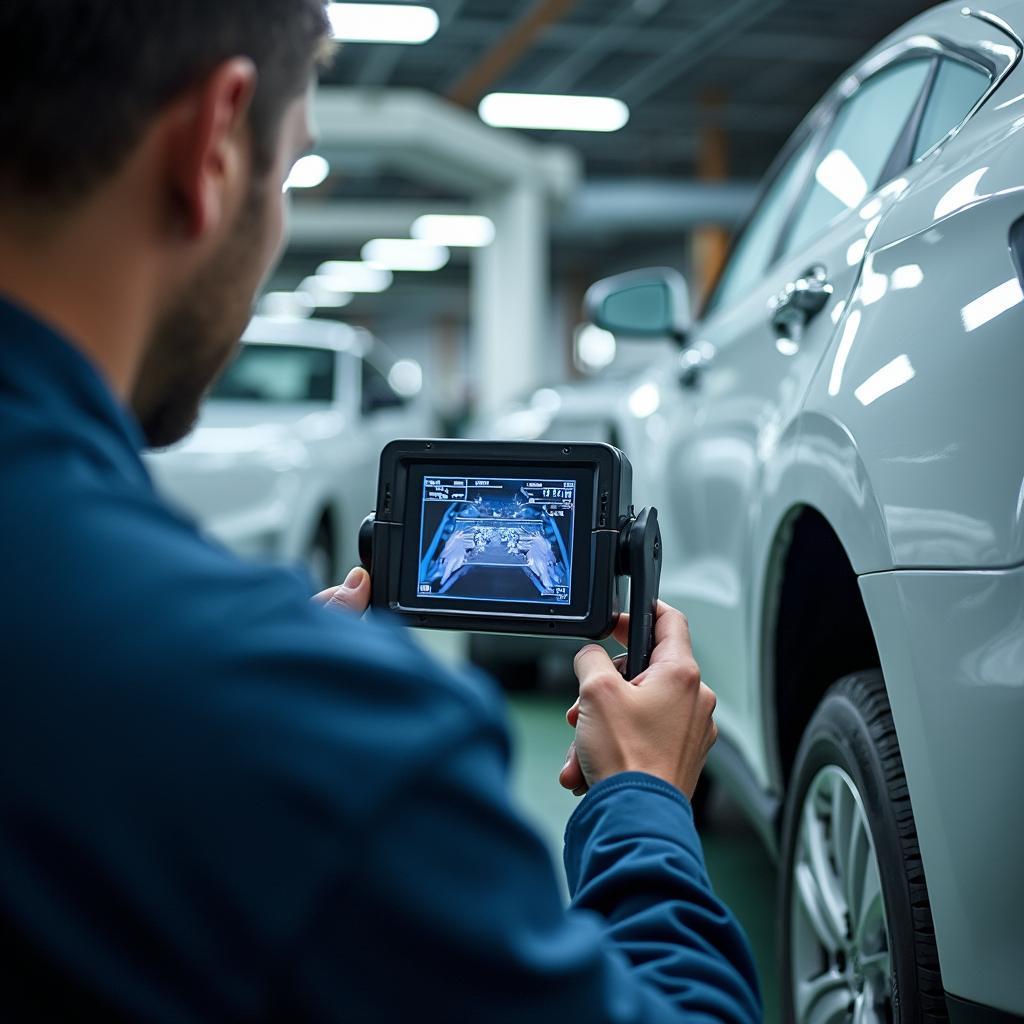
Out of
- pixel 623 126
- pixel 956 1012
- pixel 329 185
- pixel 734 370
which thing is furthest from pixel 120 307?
pixel 329 185

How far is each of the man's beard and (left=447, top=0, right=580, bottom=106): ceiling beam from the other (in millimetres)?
9552

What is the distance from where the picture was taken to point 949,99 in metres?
1.68

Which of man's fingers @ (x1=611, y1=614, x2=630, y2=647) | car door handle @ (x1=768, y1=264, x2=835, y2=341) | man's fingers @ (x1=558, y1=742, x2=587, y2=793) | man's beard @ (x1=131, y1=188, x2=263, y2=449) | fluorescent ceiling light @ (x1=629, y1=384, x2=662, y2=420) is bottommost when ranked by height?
man's fingers @ (x1=558, y1=742, x2=587, y2=793)

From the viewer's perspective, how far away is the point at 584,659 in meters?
0.98

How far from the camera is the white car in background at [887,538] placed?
1137 millimetres

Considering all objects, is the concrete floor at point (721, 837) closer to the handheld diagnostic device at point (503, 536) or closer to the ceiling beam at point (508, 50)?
the handheld diagnostic device at point (503, 536)

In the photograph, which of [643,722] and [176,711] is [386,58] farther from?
[176,711]

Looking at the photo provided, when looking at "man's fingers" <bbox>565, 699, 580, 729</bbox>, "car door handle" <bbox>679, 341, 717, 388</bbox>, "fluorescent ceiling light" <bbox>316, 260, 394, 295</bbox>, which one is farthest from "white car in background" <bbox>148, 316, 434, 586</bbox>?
"fluorescent ceiling light" <bbox>316, 260, 394, 295</bbox>

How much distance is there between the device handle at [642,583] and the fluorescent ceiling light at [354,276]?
2168 centimetres

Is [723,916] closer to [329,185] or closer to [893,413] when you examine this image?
[893,413]

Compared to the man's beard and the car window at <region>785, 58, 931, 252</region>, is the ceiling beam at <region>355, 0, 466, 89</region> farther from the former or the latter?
the man's beard

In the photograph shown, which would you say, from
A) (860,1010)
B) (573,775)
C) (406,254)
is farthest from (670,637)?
(406,254)

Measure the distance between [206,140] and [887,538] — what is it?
2.87 feet

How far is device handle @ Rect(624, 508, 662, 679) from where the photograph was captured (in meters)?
1.04
